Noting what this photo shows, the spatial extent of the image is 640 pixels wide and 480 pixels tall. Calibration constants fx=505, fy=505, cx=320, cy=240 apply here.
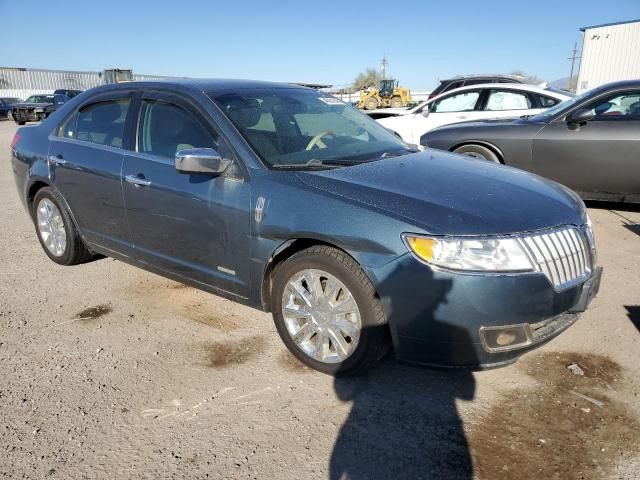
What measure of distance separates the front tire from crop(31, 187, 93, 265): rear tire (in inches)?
92.9

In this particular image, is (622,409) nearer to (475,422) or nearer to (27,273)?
(475,422)

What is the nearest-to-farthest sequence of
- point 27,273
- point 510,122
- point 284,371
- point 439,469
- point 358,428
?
point 439,469
point 358,428
point 284,371
point 27,273
point 510,122

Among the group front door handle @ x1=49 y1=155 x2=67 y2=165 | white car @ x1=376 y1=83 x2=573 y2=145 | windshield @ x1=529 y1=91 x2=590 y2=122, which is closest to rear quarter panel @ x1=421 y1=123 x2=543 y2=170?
windshield @ x1=529 y1=91 x2=590 y2=122

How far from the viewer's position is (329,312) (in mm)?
2816

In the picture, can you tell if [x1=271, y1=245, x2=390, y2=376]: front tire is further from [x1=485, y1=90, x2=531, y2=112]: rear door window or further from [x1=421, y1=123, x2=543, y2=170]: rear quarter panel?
[x1=485, y1=90, x2=531, y2=112]: rear door window

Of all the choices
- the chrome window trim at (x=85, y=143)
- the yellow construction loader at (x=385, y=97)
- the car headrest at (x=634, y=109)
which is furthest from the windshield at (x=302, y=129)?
the yellow construction loader at (x=385, y=97)

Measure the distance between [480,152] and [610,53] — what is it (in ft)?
80.1

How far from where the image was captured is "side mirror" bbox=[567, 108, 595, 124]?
5750 mm

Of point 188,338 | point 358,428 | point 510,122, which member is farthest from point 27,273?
point 510,122

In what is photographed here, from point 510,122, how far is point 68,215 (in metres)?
5.31

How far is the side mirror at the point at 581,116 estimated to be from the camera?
5750 millimetres

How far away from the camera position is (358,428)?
2480 mm

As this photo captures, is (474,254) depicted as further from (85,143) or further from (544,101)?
(544,101)

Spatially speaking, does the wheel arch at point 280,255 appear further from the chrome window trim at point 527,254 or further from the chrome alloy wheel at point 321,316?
the chrome window trim at point 527,254
